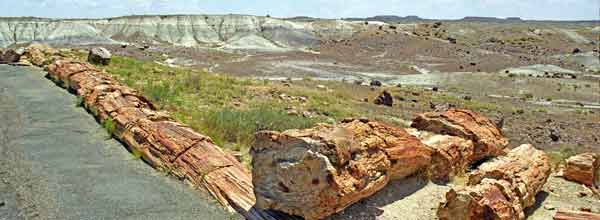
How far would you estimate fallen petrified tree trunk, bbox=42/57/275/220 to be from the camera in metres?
8.45

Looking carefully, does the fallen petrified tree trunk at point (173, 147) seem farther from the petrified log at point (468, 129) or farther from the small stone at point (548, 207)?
the small stone at point (548, 207)

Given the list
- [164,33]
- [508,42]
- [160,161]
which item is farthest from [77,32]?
[160,161]

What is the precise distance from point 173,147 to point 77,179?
171 cm

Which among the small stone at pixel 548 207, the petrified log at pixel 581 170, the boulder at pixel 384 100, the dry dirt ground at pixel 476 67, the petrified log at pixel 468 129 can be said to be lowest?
the dry dirt ground at pixel 476 67

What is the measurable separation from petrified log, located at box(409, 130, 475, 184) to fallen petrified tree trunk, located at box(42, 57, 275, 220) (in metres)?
3.33

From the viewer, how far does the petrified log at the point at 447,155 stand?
32.4ft

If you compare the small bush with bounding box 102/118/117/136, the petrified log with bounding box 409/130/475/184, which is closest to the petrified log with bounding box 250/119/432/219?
the petrified log with bounding box 409/130/475/184

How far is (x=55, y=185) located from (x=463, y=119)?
757 centimetres

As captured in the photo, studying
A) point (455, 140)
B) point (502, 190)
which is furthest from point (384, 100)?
point (502, 190)

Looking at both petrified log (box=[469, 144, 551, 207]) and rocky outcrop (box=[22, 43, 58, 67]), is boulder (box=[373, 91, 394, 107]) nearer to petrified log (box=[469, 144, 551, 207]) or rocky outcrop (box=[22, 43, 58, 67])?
rocky outcrop (box=[22, 43, 58, 67])

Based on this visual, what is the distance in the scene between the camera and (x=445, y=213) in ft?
25.7

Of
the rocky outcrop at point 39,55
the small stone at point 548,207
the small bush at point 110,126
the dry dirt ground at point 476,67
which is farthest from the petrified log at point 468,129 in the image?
the rocky outcrop at point 39,55

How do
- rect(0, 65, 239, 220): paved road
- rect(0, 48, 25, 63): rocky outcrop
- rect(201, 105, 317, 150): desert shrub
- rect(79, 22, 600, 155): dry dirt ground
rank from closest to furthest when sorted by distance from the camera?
rect(0, 65, 239, 220): paved road
rect(201, 105, 317, 150): desert shrub
rect(0, 48, 25, 63): rocky outcrop
rect(79, 22, 600, 155): dry dirt ground

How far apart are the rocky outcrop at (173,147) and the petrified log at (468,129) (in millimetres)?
3999
